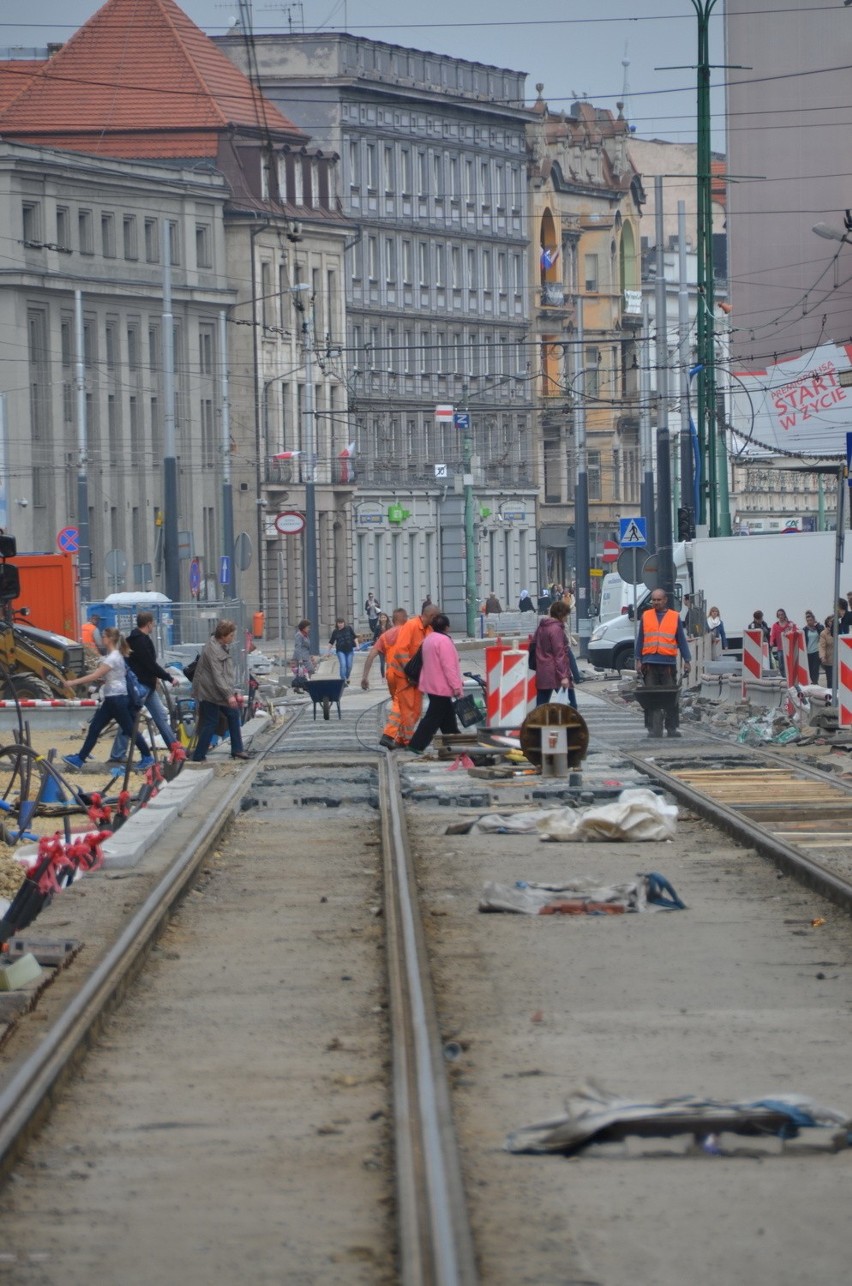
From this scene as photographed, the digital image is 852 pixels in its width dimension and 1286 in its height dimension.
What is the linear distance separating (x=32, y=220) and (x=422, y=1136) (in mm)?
78743

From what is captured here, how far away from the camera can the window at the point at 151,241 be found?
298 feet

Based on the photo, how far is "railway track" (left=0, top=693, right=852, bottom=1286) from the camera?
25.3 feet

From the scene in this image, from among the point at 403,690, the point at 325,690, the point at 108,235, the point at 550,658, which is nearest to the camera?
the point at 550,658

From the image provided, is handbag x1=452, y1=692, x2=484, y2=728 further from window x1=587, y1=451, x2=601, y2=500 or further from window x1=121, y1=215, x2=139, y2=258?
window x1=587, y1=451, x2=601, y2=500

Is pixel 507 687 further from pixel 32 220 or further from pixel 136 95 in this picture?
pixel 136 95

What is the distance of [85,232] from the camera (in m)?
87.2

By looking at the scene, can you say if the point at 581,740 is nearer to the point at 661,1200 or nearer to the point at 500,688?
the point at 500,688

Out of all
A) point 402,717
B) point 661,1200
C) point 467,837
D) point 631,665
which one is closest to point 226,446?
point 631,665

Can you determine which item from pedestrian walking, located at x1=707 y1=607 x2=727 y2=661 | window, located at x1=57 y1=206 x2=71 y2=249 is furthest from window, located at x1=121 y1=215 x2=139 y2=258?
pedestrian walking, located at x1=707 y1=607 x2=727 y2=661

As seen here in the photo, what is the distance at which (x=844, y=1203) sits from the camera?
771 cm

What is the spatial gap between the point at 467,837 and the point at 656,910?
482cm

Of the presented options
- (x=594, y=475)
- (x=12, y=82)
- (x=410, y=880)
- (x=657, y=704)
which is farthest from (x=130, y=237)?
(x=410, y=880)

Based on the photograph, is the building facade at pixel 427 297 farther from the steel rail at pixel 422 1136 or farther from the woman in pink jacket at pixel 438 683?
the steel rail at pixel 422 1136

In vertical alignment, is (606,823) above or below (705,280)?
below
